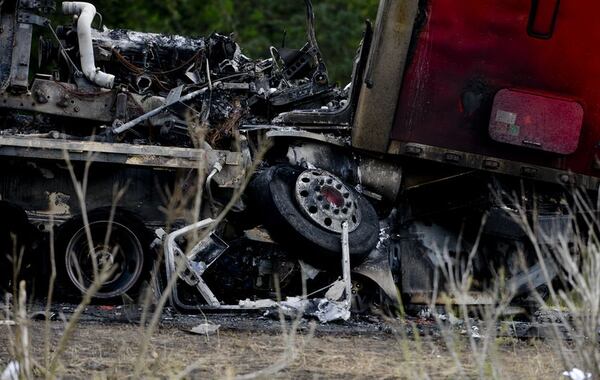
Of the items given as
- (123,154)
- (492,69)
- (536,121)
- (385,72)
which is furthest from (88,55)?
(536,121)

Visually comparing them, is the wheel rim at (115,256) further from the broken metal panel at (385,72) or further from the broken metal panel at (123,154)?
the broken metal panel at (385,72)

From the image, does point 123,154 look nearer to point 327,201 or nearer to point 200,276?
point 200,276

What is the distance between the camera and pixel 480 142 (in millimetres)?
9039

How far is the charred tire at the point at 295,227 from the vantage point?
340 inches

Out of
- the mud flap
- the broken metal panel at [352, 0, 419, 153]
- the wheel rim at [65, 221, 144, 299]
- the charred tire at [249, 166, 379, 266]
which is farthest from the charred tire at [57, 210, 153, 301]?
the broken metal panel at [352, 0, 419, 153]

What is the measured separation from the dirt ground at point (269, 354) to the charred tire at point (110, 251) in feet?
2.61

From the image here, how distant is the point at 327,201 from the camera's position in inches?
349

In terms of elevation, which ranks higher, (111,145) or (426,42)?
(426,42)

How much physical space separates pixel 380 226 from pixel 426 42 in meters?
1.39

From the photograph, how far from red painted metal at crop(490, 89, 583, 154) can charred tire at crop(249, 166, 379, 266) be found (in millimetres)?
1183

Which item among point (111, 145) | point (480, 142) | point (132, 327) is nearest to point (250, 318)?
point (132, 327)

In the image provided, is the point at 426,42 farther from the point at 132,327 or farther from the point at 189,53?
the point at 132,327

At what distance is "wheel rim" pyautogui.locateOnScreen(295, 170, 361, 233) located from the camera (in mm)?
8773

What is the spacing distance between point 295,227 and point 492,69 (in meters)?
1.80
